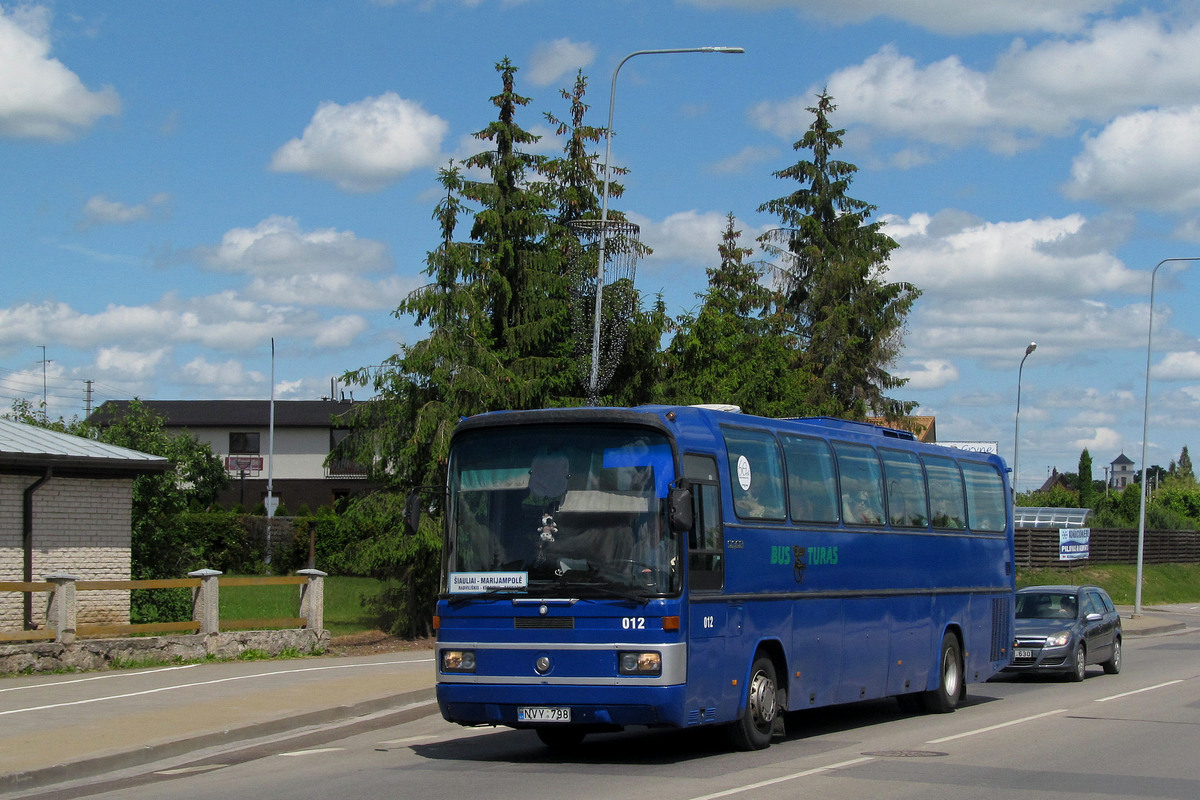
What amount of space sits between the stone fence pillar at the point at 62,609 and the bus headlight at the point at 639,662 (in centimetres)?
993

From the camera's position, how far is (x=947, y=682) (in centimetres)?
1673

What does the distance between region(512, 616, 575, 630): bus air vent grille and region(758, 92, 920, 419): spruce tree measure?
34.0m

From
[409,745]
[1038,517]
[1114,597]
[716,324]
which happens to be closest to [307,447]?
[1038,517]

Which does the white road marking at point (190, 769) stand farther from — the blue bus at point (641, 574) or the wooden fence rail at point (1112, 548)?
the wooden fence rail at point (1112, 548)

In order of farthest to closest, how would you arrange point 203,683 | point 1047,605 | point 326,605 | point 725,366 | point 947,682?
point 326,605 < point 725,366 < point 1047,605 < point 203,683 < point 947,682

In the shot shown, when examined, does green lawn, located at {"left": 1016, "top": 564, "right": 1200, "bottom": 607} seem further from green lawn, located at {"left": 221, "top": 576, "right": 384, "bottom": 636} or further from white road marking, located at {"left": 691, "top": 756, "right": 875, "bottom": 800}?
white road marking, located at {"left": 691, "top": 756, "right": 875, "bottom": 800}

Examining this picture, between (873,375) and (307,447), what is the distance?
42.9m

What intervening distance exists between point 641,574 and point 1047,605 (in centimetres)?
1377

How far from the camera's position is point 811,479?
13.6 metres

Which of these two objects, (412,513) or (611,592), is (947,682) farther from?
(412,513)

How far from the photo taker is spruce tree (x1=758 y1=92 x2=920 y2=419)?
152 ft

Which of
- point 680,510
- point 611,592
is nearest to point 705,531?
point 680,510

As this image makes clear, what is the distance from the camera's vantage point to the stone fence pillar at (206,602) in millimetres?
19844

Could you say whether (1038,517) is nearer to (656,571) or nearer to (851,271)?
(851,271)
